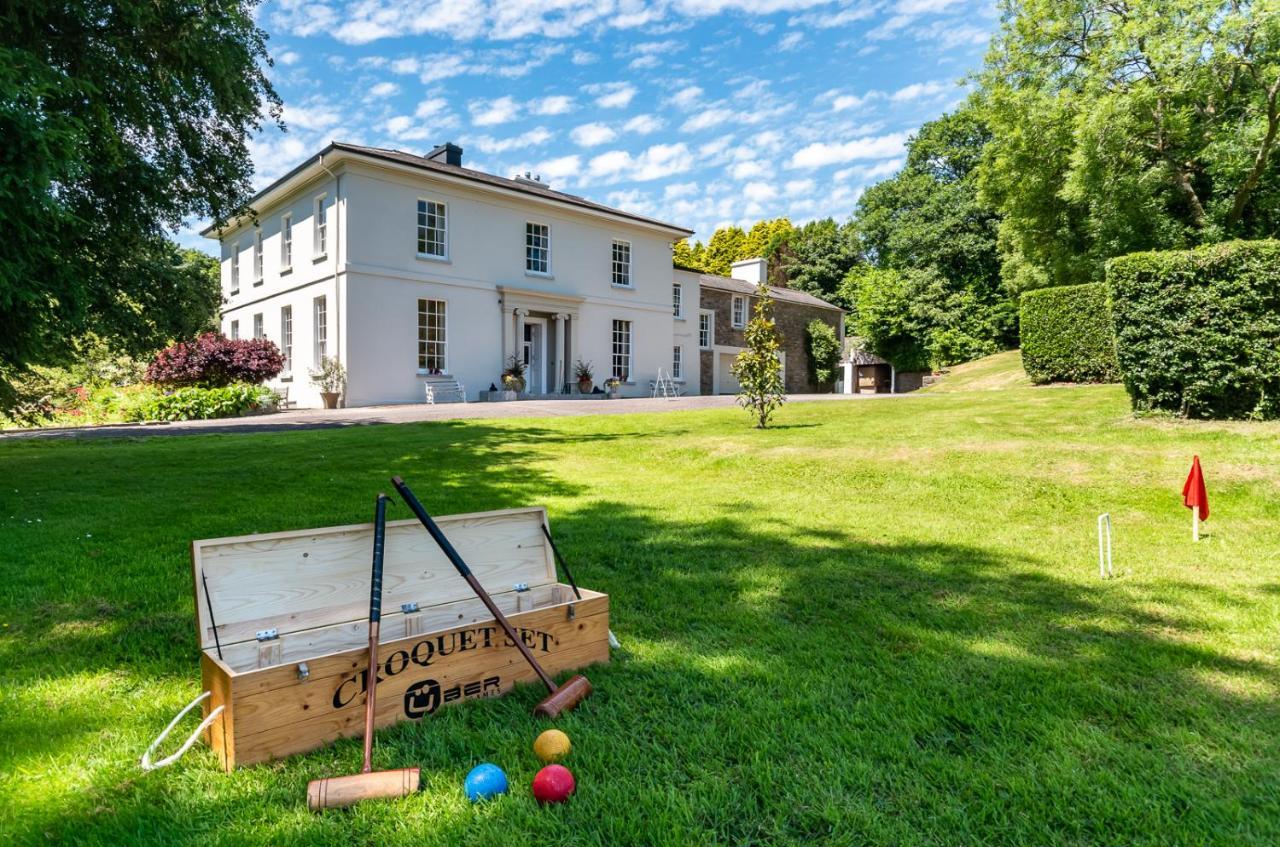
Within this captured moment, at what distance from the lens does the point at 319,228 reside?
17484mm

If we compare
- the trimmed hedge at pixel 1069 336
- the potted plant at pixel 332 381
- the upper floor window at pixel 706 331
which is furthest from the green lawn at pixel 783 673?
the upper floor window at pixel 706 331

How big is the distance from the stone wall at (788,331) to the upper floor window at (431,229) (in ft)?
39.0

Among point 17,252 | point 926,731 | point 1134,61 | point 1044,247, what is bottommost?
point 926,731

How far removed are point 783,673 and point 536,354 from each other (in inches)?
730

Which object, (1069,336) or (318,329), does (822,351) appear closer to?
(1069,336)

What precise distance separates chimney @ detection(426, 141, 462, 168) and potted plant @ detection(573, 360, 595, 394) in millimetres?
7140

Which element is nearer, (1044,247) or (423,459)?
(423,459)

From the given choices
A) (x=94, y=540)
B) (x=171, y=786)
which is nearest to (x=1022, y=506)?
(x=171, y=786)

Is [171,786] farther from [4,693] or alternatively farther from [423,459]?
[423,459]

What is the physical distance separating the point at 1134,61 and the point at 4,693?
23.9m

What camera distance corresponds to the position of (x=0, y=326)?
5.07m

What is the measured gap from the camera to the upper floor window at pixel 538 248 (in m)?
19.9

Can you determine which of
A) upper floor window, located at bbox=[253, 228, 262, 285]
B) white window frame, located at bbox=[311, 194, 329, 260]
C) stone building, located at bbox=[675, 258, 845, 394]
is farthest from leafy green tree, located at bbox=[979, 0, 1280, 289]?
upper floor window, located at bbox=[253, 228, 262, 285]

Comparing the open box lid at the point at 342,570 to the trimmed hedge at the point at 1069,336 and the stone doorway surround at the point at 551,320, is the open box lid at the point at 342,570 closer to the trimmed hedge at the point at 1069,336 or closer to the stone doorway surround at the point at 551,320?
the trimmed hedge at the point at 1069,336
